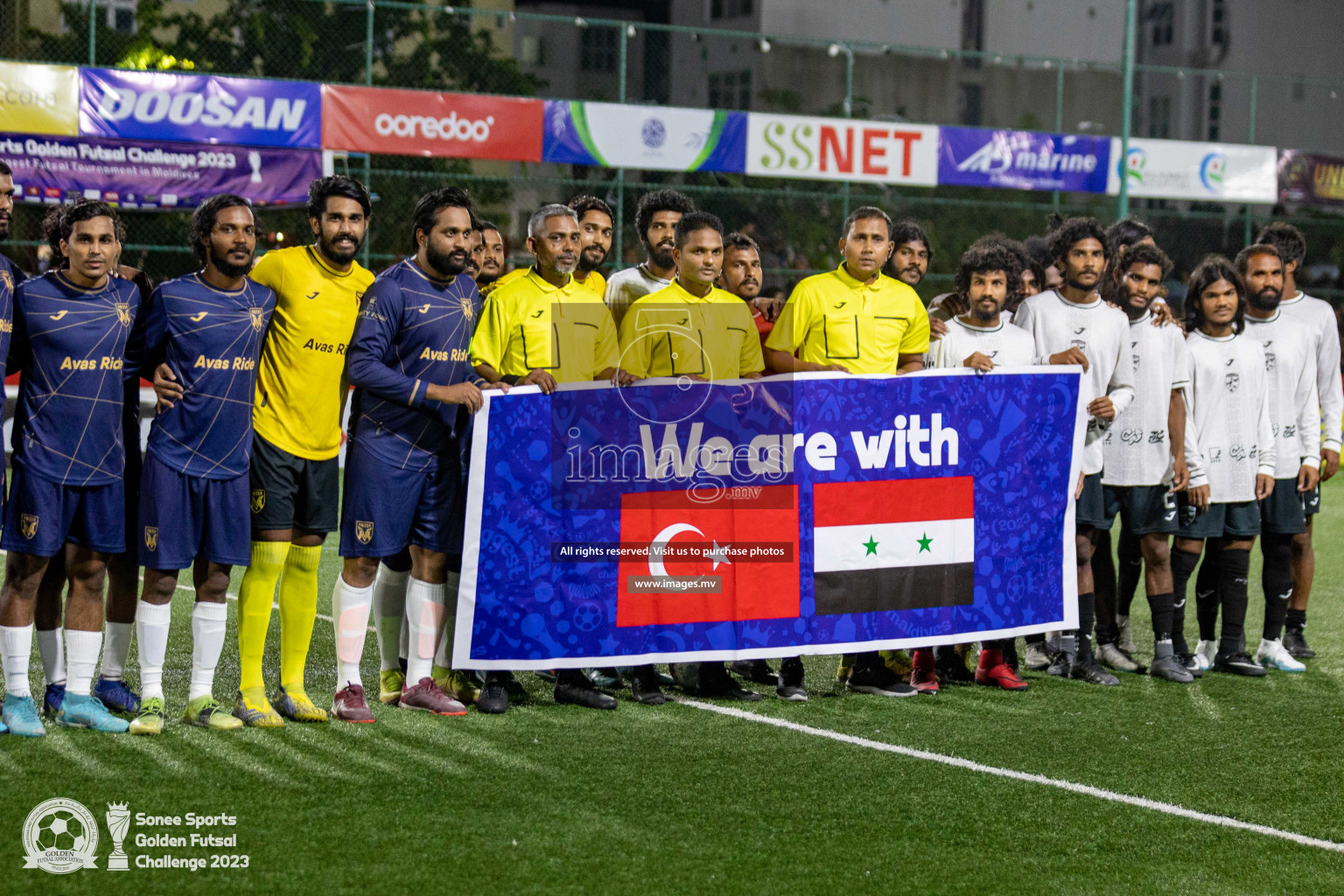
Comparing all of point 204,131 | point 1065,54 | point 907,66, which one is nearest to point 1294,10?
point 1065,54

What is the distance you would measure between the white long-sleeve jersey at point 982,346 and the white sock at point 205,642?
3451 mm

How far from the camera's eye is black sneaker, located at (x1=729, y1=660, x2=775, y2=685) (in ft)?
23.1

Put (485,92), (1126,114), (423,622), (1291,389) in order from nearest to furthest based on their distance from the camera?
(423,622) → (1291,389) → (1126,114) → (485,92)

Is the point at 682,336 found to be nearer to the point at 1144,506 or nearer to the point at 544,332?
the point at 544,332

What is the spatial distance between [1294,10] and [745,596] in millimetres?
54509

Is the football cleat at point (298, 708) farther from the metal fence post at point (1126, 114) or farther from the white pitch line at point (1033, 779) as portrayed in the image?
the metal fence post at point (1126, 114)

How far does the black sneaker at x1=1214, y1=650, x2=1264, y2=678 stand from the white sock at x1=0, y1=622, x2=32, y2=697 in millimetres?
5707

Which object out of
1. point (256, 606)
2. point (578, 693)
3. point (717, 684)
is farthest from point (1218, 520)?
point (256, 606)

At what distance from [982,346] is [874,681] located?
66.4 inches

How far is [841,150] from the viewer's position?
20.0 meters

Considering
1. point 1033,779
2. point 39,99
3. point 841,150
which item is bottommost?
point 1033,779

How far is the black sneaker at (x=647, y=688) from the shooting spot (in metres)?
6.42

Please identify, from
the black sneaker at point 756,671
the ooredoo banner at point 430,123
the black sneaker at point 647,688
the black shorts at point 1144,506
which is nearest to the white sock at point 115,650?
the black sneaker at point 647,688

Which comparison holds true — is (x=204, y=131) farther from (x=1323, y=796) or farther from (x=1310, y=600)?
(x=1323, y=796)
